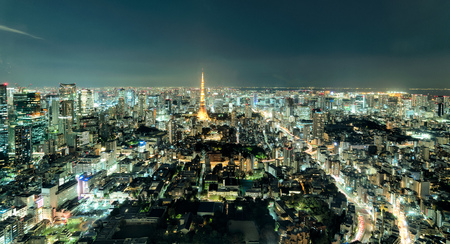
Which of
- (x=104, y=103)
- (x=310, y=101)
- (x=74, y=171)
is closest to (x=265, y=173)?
(x=74, y=171)

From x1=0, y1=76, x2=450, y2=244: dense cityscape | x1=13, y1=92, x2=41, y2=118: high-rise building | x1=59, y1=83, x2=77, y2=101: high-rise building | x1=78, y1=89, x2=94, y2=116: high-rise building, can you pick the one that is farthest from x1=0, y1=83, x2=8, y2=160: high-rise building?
x1=78, y1=89, x2=94, y2=116: high-rise building

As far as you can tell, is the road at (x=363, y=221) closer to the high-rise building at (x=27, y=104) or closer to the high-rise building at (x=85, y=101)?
the high-rise building at (x=27, y=104)

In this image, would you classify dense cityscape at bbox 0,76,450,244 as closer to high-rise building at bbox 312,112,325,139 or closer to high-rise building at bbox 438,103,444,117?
high-rise building at bbox 312,112,325,139

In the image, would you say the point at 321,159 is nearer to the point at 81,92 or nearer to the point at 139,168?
the point at 139,168

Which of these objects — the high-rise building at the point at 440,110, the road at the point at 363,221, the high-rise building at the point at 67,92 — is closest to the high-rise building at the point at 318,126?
the road at the point at 363,221

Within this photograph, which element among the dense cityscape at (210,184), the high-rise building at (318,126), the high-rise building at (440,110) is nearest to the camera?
the dense cityscape at (210,184)
